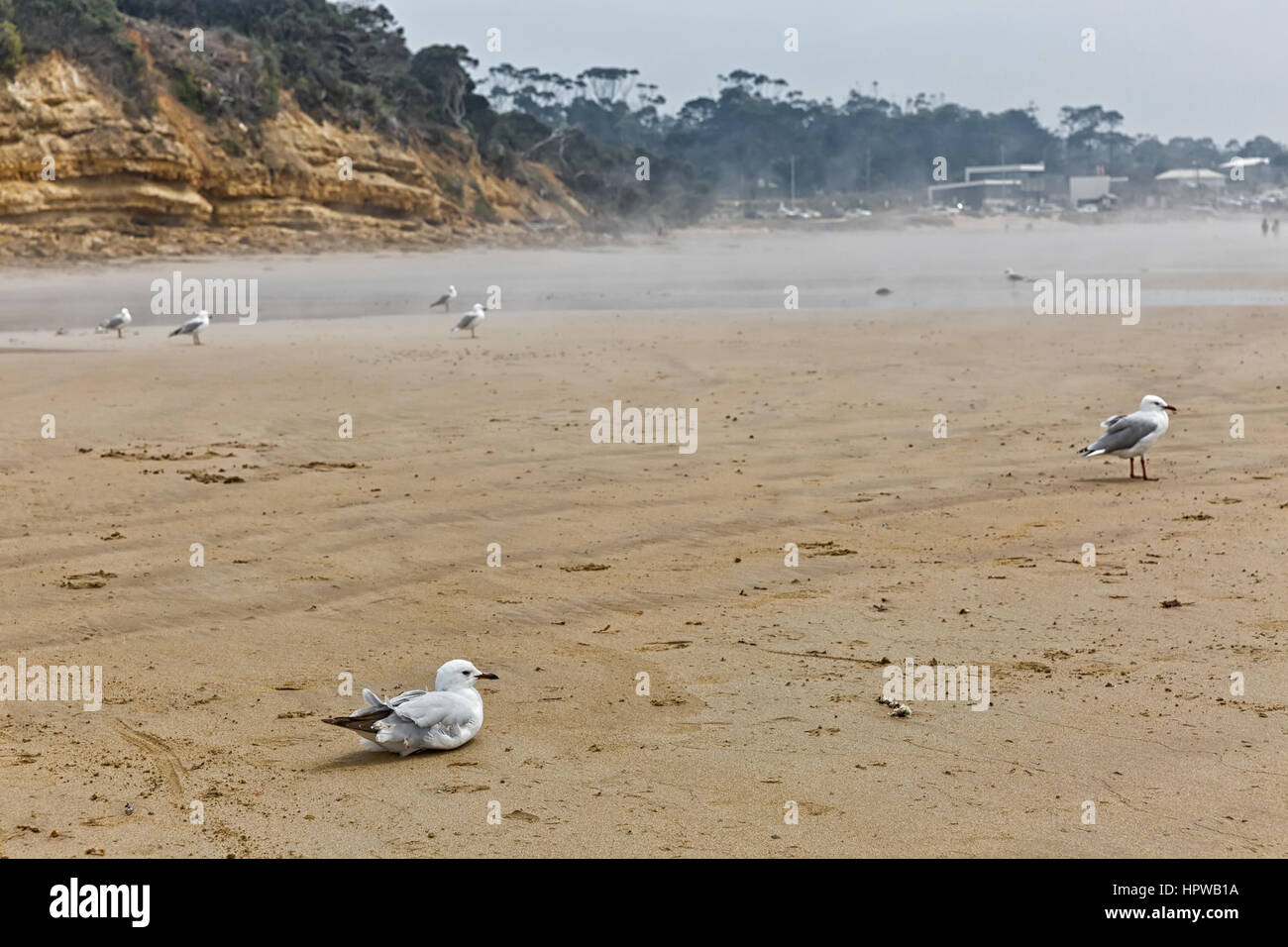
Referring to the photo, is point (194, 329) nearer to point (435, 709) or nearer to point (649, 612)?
point (649, 612)

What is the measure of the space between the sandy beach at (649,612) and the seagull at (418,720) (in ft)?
0.34

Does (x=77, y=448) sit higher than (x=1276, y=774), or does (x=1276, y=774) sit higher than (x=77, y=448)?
(x=77, y=448)

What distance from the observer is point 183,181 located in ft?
104

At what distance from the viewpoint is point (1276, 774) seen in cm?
436

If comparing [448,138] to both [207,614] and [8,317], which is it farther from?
[207,614]

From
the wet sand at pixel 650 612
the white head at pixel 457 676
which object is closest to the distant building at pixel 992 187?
the wet sand at pixel 650 612

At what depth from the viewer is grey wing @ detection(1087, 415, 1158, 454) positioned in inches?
357

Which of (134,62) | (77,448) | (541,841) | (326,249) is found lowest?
(541,841)

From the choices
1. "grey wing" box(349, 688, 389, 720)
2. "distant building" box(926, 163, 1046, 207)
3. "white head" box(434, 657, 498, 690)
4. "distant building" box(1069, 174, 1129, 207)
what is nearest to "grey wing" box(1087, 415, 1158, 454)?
"white head" box(434, 657, 498, 690)

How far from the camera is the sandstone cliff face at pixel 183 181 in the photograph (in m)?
28.2

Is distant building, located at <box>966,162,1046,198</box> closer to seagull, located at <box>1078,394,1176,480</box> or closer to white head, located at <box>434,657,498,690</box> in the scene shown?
seagull, located at <box>1078,394,1176,480</box>

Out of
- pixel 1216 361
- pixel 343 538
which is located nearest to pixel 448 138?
pixel 1216 361

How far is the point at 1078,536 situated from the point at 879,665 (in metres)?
2.60

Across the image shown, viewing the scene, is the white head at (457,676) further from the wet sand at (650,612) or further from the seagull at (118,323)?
the seagull at (118,323)
